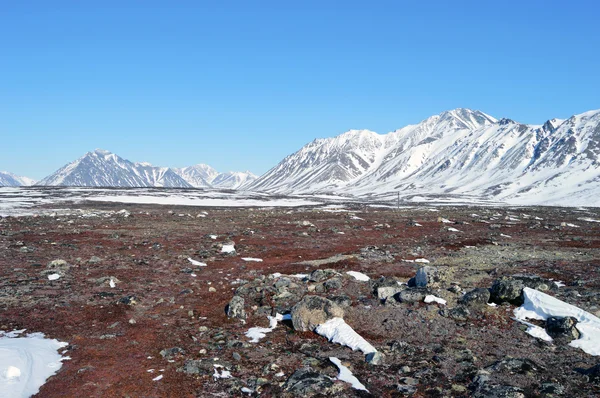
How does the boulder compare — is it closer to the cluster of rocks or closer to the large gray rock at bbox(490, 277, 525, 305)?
the cluster of rocks

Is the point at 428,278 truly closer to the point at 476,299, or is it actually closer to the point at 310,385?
the point at 476,299

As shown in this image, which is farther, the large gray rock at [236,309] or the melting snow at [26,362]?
the large gray rock at [236,309]

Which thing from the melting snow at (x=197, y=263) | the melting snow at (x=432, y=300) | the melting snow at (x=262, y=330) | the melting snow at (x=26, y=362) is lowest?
the melting snow at (x=262, y=330)

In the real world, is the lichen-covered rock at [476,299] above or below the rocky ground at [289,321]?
above

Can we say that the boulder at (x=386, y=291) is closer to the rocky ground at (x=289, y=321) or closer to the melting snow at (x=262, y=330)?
the rocky ground at (x=289, y=321)

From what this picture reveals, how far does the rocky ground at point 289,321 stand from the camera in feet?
38.9

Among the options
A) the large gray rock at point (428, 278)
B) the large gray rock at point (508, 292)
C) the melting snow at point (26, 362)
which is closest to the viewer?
the melting snow at point (26, 362)

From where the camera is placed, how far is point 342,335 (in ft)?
50.1

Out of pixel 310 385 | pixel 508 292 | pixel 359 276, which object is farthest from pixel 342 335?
pixel 359 276

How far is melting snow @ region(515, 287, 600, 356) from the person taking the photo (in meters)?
14.0

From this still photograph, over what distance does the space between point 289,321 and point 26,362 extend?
9526mm

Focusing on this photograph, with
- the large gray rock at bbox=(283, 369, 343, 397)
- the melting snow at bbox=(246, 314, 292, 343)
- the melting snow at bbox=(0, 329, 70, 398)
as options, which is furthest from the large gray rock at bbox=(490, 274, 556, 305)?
the melting snow at bbox=(0, 329, 70, 398)

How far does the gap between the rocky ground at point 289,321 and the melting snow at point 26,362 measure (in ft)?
1.38

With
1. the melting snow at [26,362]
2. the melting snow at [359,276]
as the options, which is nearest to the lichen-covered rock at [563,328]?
the melting snow at [359,276]
